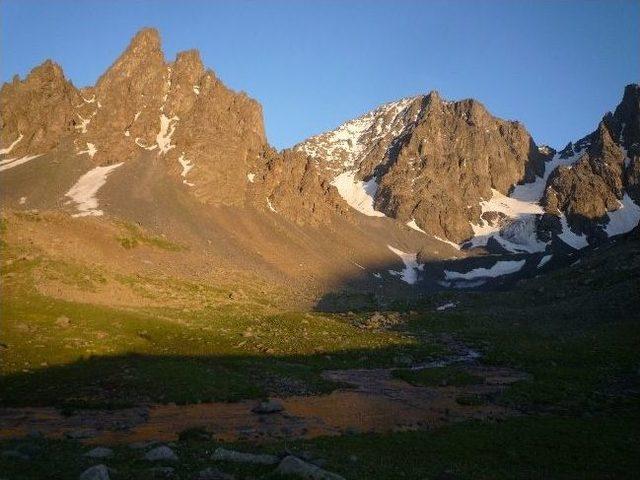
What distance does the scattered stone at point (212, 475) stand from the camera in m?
18.8

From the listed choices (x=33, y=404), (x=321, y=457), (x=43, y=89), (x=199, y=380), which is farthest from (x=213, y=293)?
(x=43, y=89)

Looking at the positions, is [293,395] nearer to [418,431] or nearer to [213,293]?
[418,431]

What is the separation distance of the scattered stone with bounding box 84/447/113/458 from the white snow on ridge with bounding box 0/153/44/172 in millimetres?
161558

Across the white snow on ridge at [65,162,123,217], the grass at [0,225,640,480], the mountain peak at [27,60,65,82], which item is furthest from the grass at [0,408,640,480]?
the mountain peak at [27,60,65,82]

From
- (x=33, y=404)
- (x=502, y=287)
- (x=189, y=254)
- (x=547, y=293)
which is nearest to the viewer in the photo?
(x=33, y=404)

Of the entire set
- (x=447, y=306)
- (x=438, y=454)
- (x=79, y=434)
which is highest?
(x=447, y=306)

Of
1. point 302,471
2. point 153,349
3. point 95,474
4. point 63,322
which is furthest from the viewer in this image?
point 63,322

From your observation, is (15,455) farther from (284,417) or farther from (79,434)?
(284,417)

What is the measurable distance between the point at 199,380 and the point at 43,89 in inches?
7049

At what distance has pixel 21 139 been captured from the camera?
569 ft

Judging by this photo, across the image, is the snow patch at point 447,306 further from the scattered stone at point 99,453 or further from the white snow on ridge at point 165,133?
the scattered stone at point 99,453

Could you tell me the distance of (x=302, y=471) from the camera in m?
18.8

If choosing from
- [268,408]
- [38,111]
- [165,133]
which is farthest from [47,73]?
[268,408]

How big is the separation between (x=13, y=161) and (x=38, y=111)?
77.1 feet
